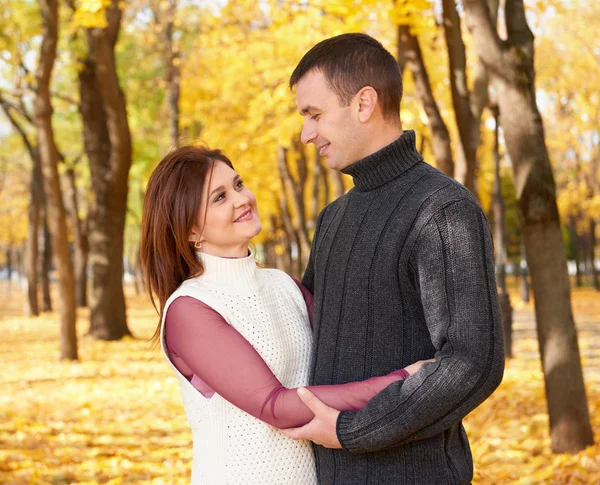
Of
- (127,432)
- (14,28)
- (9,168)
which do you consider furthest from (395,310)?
(9,168)

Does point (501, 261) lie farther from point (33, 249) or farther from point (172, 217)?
point (33, 249)

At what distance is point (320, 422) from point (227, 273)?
0.69 metres

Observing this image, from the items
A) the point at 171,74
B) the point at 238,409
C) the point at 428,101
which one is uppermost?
the point at 171,74

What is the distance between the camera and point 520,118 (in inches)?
225

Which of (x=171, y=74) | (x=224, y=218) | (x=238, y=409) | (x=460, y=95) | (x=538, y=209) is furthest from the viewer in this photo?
(x=171, y=74)

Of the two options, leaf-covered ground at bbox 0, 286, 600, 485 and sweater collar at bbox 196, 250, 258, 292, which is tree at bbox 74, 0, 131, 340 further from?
sweater collar at bbox 196, 250, 258, 292

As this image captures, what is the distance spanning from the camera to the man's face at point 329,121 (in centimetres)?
235

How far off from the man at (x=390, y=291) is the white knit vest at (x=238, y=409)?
0.12 m

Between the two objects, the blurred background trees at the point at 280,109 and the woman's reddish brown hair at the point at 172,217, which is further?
the blurred background trees at the point at 280,109

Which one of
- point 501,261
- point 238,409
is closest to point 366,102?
point 238,409

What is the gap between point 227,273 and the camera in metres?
2.66

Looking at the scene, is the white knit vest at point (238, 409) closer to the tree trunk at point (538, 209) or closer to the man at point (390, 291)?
the man at point (390, 291)

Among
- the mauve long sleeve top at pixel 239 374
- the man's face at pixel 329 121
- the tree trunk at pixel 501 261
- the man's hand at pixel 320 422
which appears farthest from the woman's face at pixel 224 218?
the tree trunk at pixel 501 261

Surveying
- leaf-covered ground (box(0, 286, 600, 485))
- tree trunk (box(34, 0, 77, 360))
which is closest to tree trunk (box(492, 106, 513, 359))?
leaf-covered ground (box(0, 286, 600, 485))
